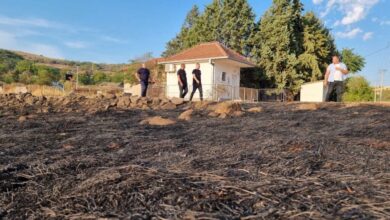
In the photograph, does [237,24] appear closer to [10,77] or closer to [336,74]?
[10,77]

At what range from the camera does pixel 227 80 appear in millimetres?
23328

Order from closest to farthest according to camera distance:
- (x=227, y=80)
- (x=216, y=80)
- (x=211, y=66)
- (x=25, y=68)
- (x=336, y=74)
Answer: (x=336, y=74) < (x=211, y=66) < (x=216, y=80) < (x=227, y=80) < (x=25, y=68)

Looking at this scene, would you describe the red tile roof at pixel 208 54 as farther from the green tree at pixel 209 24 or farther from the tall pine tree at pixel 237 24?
the green tree at pixel 209 24

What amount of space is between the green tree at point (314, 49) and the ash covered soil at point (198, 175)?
22071mm

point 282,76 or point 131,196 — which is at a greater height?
point 282,76

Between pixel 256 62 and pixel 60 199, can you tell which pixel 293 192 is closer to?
pixel 60 199

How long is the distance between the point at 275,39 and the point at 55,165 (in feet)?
78.8

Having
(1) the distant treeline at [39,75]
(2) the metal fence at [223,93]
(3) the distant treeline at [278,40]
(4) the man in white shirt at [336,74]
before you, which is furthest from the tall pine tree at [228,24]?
(4) the man in white shirt at [336,74]

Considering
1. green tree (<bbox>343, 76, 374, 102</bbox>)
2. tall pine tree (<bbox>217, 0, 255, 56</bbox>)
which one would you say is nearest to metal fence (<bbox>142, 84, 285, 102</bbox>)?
green tree (<bbox>343, 76, 374, 102</bbox>)

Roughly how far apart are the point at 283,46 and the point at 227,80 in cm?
528

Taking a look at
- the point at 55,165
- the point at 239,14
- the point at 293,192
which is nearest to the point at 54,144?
the point at 55,165

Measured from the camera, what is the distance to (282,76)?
24391 mm

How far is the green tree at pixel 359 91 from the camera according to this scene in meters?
19.4

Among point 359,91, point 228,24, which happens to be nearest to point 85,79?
point 228,24
